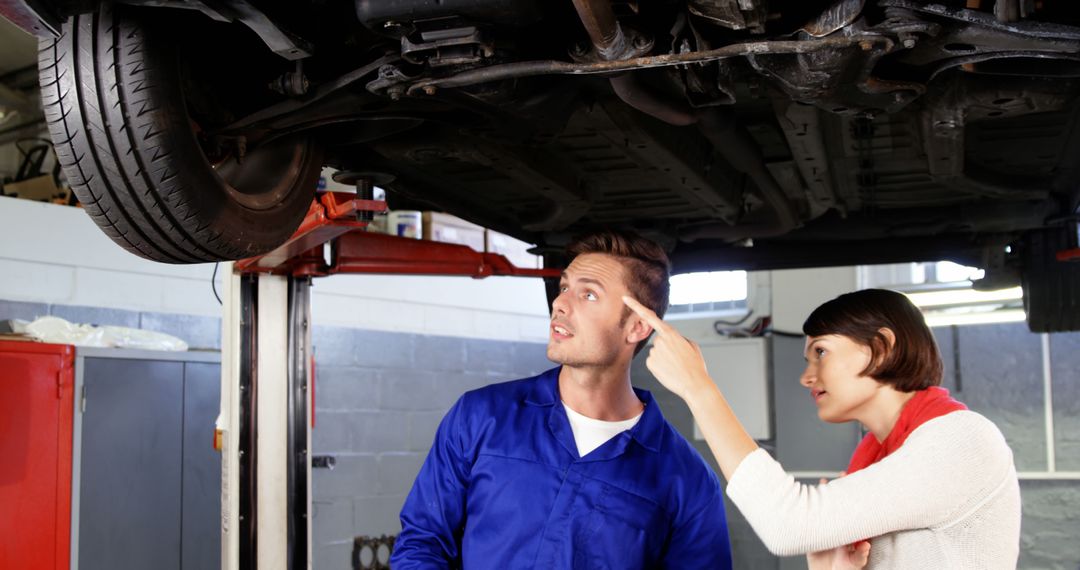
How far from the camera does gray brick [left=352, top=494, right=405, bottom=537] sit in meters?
5.19

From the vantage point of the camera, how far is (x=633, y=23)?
1613 millimetres

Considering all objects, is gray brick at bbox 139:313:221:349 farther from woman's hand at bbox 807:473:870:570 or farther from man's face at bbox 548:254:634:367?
woman's hand at bbox 807:473:870:570

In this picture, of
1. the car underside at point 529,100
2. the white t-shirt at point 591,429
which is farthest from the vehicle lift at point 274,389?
the white t-shirt at point 591,429

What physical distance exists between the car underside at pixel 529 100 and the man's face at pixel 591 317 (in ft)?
1.02

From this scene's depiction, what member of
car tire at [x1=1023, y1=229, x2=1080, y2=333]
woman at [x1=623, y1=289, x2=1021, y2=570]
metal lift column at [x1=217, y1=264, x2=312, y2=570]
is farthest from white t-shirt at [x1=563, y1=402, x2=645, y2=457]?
car tire at [x1=1023, y1=229, x2=1080, y2=333]

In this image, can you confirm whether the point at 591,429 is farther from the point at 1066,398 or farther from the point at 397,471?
the point at 1066,398

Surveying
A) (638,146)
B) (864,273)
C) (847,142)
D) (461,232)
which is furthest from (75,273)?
(864,273)

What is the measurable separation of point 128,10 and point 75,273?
9.44 feet

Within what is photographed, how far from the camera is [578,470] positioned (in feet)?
6.30

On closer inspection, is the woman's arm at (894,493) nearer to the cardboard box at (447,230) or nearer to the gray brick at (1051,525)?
the cardboard box at (447,230)

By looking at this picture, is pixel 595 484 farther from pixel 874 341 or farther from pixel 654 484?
pixel 874 341

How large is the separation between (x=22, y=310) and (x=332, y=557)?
198 cm

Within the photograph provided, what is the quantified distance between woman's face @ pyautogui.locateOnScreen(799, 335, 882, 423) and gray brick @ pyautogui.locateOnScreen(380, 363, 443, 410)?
13.1 feet

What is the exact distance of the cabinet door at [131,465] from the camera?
362 cm
